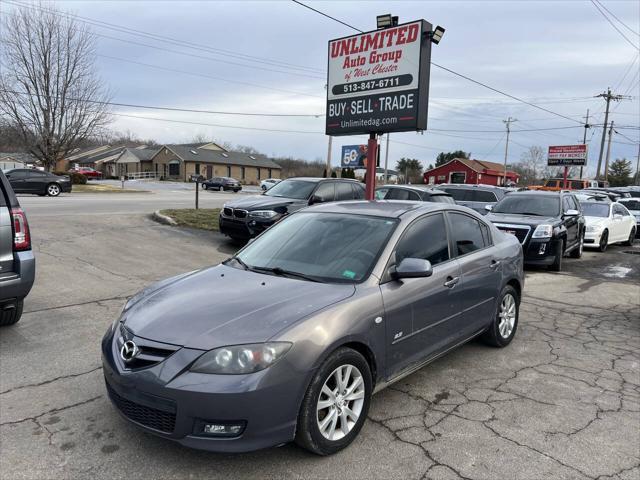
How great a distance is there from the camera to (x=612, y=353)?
5242 millimetres

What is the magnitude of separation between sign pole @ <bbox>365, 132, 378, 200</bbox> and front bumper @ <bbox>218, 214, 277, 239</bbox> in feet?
8.74

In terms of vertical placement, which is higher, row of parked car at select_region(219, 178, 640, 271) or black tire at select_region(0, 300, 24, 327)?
row of parked car at select_region(219, 178, 640, 271)

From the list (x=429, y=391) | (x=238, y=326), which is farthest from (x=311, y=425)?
(x=429, y=391)

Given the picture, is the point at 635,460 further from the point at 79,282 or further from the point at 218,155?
the point at 218,155

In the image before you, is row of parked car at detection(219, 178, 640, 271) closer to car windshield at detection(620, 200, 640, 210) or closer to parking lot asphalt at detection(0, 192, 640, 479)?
parking lot asphalt at detection(0, 192, 640, 479)

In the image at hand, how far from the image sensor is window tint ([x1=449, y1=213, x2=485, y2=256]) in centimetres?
452

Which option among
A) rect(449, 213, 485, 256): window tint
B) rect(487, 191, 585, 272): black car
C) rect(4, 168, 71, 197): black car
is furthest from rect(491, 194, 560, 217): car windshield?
rect(4, 168, 71, 197): black car

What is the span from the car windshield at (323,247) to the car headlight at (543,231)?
7.19 meters

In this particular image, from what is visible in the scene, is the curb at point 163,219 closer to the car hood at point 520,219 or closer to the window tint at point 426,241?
the car hood at point 520,219

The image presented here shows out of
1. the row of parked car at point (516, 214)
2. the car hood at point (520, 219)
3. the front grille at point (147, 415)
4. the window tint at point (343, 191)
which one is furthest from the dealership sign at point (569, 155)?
the front grille at point (147, 415)

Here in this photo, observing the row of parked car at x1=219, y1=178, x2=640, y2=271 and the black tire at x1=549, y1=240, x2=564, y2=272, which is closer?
the row of parked car at x1=219, y1=178, x2=640, y2=271

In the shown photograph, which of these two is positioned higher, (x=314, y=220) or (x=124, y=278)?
(x=314, y=220)

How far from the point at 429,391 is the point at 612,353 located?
2.53 m

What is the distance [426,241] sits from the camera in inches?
163
